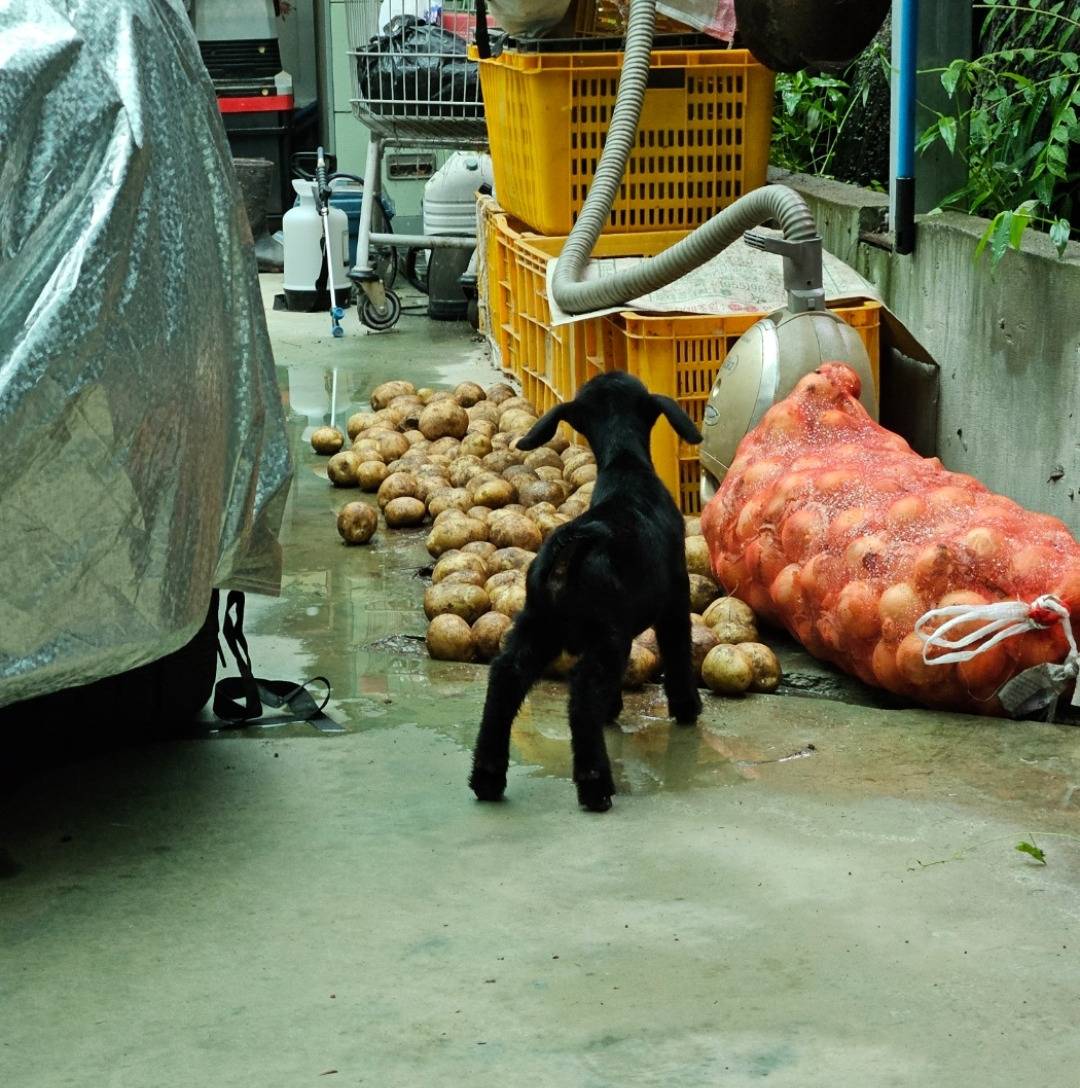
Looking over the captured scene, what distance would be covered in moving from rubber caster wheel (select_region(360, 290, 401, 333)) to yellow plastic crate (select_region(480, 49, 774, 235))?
8.68ft

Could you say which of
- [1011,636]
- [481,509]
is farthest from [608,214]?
[1011,636]

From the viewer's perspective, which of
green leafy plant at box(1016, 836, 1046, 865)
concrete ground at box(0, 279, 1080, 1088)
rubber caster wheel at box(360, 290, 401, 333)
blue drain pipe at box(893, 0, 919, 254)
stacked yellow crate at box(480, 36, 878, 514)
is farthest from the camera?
rubber caster wheel at box(360, 290, 401, 333)

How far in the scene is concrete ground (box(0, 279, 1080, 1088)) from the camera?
7.72 ft

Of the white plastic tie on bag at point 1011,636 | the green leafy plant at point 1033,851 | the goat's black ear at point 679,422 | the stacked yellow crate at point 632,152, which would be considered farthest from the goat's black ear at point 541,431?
the stacked yellow crate at point 632,152

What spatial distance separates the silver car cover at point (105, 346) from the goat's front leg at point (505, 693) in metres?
0.62

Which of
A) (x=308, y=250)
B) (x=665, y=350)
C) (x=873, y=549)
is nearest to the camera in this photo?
(x=873, y=549)

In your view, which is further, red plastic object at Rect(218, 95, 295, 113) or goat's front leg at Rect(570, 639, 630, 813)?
red plastic object at Rect(218, 95, 295, 113)

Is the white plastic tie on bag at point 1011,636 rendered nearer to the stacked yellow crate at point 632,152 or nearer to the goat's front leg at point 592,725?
the goat's front leg at point 592,725

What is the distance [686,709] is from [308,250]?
20.1ft

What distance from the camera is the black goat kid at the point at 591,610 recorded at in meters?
3.28

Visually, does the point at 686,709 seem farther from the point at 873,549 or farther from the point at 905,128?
the point at 905,128

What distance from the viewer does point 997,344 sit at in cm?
493

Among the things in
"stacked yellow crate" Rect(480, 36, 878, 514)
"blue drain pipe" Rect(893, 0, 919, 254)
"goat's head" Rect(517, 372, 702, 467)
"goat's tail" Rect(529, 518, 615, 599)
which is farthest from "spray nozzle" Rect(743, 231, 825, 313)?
"goat's tail" Rect(529, 518, 615, 599)

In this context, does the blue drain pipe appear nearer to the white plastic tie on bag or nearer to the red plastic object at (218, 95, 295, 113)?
the white plastic tie on bag
